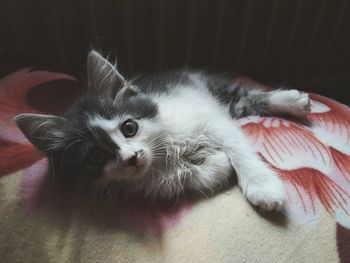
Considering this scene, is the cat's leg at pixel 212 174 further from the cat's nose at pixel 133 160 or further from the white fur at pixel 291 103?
the white fur at pixel 291 103

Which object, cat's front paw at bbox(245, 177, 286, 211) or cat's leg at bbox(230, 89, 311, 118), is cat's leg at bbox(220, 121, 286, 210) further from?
cat's leg at bbox(230, 89, 311, 118)

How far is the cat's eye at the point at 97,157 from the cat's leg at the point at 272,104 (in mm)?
628

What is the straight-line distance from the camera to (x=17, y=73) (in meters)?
1.56

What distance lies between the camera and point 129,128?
1.17 metres

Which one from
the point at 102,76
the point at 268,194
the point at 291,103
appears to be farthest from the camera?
the point at 291,103

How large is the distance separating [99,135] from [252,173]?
47cm

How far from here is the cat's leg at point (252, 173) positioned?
1.06 meters

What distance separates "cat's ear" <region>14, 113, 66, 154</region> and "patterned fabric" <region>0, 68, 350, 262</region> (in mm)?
61

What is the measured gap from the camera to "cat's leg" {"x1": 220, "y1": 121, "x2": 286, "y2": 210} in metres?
1.06

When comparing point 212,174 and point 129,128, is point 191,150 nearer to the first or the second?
point 212,174

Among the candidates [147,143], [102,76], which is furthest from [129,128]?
[102,76]

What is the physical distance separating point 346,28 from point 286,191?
1.35 meters

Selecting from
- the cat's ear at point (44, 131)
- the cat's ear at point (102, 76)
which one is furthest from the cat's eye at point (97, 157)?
the cat's ear at point (102, 76)

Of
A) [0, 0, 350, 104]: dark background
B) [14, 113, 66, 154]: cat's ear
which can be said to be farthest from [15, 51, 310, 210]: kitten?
[0, 0, 350, 104]: dark background
